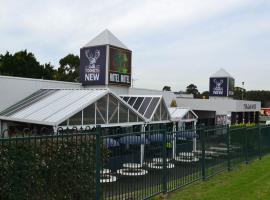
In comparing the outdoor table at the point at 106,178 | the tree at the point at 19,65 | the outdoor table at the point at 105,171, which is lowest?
the outdoor table at the point at 106,178

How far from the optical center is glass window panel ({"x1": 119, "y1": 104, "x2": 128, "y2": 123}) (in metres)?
18.4

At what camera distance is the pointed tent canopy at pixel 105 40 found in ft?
80.7

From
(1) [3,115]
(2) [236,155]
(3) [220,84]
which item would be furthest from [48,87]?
(3) [220,84]

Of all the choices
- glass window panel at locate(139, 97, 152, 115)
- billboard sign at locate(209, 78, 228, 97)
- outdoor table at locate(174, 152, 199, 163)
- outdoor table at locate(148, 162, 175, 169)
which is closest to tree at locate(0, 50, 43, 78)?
billboard sign at locate(209, 78, 228, 97)

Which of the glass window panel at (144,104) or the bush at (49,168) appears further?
the glass window panel at (144,104)

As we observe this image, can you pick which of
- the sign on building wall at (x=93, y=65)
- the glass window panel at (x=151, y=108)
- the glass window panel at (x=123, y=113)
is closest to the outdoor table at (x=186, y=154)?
the glass window panel at (x=123, y=113)

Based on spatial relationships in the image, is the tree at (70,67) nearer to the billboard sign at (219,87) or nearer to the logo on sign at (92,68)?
the billboard sign at (219,87)

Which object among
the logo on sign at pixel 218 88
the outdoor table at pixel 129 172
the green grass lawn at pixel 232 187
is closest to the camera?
the outdoor table at pixel 129 172

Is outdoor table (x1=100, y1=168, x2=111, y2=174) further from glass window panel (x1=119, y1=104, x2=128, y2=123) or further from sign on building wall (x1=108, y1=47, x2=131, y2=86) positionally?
sign on building wall (x1=108, y1=47, x2=131, y2=86)

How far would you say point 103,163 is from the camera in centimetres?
784

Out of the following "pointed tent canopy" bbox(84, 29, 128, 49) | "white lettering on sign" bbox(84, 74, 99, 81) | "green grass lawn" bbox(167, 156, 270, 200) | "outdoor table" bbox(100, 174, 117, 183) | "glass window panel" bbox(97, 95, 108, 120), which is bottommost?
"green grass lawn" bbox(167, 156, 270, 200)

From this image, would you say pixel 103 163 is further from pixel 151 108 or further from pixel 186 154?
pixel 151 108

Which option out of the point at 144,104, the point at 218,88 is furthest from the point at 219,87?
the point at 144,104

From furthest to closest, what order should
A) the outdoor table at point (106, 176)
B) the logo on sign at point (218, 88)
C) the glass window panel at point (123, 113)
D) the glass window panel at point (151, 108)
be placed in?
the logo on sign at point (218, 88), the glass window panel at point (151, 108), the glass window panel at point (123, 113), the outdoor table at point (106, 176)
